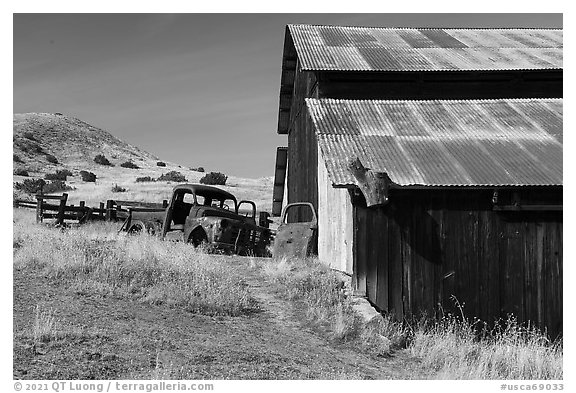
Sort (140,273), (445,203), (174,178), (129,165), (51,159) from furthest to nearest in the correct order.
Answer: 1. (129,165)
2. (51,159)
3. (174,178)
4. (140,273)
5. (445,203)

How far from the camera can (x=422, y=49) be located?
Answer: 53.8 feet

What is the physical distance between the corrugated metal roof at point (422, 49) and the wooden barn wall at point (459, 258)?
18.7 feet

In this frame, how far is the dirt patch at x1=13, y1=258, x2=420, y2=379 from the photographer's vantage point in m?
6.56

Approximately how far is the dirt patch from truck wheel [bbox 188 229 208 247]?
550cm

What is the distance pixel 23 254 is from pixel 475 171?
29.1ft

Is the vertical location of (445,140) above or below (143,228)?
above

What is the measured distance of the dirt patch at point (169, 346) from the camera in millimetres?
6562

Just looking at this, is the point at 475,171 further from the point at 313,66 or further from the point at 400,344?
the point at 313,66

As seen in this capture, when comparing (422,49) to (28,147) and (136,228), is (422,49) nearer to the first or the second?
(136,228)

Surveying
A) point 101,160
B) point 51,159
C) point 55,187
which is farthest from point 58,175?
point 101,160

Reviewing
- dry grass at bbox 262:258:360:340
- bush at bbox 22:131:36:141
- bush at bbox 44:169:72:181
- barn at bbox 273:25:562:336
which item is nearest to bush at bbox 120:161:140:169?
bush at bbox 44:169:72:181

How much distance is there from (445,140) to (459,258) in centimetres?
263

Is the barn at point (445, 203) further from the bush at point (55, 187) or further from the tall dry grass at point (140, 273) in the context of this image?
the bush at point (55, 187)

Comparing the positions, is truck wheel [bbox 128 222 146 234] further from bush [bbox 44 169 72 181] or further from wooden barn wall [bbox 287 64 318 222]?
bush [bbox 44 169 72 181]
